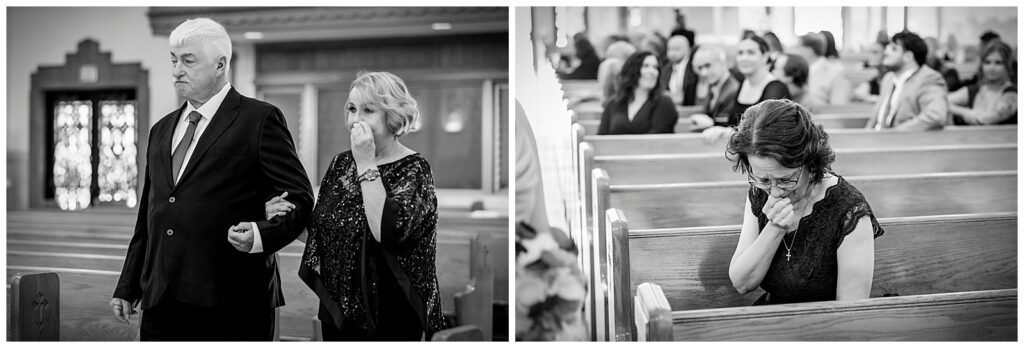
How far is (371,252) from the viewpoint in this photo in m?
2.21

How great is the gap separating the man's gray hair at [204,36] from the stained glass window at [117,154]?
452 millimetres

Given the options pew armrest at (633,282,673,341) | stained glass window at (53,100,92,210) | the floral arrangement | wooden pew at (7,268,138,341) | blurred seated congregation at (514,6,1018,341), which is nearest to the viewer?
pew armrest at (633,282,673,341)

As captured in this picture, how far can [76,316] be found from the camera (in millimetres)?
2436

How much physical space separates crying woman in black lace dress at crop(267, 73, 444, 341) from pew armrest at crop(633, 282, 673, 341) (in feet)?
1.83

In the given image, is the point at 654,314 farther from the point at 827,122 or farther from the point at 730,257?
the point at 827,122

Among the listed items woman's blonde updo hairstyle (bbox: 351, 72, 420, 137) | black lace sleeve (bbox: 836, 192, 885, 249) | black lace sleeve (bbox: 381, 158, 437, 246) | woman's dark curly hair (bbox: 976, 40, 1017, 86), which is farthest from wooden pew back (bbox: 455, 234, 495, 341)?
woman's dark curly hair (bbox: 976, 40, 1017, 86)

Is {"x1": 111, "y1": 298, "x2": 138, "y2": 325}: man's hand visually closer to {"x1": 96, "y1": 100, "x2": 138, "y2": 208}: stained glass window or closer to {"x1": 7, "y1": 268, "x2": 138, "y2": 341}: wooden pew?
{"x1": 7, "y1": 268, "x2": 138, "y2": 341}: wooden pew

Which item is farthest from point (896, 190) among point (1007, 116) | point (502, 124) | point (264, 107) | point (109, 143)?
point (109, 143)

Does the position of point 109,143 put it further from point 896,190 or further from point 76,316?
point 896,190

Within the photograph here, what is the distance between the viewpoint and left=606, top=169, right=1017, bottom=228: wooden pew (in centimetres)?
250

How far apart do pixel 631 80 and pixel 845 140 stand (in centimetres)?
68

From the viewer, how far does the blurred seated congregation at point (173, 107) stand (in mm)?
2447

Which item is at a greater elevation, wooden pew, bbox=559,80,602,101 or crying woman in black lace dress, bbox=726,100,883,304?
wooden pew, bbox=559,80,602,101

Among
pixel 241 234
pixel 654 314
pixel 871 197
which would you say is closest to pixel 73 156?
pixel 241 234
